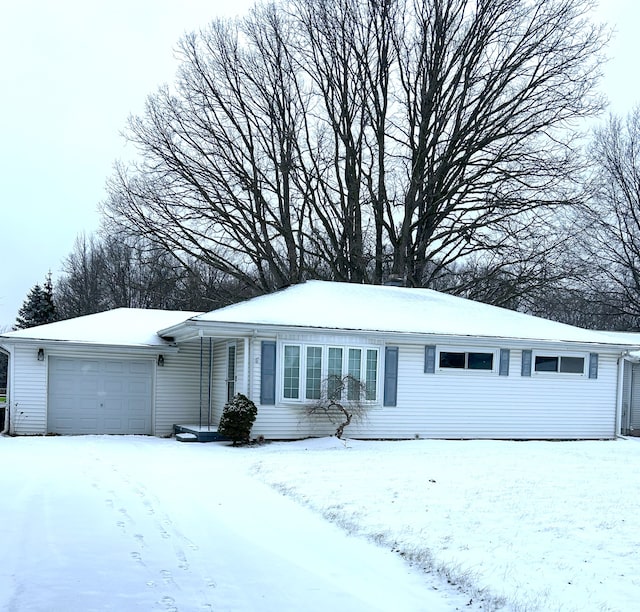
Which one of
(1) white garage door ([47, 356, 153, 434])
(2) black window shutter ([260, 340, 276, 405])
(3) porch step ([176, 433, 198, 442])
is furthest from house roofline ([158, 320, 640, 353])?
(3) porch step ([176, 433, 198, 442])

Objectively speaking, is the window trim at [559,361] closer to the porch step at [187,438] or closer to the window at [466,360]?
the window at [466,360]

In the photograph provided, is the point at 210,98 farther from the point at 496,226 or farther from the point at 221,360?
the point at 221,360

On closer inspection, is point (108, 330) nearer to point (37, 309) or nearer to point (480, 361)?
point (480, 361)

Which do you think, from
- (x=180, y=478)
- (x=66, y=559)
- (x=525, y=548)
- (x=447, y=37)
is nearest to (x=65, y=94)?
(x=180, y=478)

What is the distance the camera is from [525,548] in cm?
675

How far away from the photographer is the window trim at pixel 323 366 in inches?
640

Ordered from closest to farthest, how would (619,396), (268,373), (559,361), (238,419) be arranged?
(238,419) < (268,373) < (559,361) < (619,396)

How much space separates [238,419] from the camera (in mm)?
15125

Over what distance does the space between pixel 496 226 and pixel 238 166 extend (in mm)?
10533

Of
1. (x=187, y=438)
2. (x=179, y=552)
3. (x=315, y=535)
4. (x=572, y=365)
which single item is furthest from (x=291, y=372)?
(x=179, y=552)

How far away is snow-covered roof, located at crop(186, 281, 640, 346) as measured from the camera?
16.7m

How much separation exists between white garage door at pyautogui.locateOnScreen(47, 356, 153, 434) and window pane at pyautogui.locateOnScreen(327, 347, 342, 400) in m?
4.99

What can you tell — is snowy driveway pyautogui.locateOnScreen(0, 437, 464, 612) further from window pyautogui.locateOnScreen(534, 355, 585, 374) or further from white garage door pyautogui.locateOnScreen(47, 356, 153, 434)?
window pyautogui.locateOnScreen(534, 355, 585, 374)

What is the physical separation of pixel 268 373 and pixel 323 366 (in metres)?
1.33
